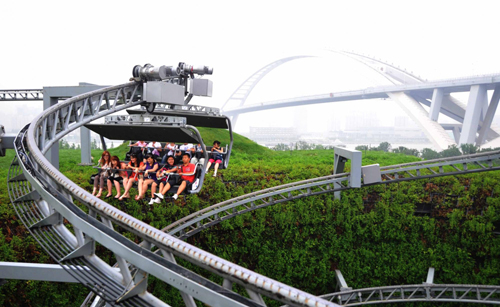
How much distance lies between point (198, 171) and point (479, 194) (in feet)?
42.8

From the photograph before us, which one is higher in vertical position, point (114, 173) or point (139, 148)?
point (139, 148)

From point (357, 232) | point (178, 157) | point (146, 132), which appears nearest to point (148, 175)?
point (146, 132)

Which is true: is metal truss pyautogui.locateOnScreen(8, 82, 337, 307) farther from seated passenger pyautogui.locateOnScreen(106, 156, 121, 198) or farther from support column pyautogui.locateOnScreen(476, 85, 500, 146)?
support column pyautogui.locateOnScreen(476, 85, 500, 146)

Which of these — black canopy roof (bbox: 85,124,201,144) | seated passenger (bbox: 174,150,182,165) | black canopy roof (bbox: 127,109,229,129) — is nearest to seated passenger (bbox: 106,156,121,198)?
black canopy roof (bbox: 85,124,201,144)

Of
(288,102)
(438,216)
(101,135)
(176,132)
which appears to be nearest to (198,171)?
(176,132)

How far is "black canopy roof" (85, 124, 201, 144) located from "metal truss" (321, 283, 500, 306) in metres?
8.67

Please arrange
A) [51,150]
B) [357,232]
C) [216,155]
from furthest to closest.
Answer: [357,232] → [51,150] → [216,155]

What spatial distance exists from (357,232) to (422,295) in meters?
3.29

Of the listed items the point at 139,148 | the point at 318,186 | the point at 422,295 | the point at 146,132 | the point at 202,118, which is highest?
the point at 202,118

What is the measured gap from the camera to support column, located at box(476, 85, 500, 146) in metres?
31.3

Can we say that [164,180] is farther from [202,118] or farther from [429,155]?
[429,155]

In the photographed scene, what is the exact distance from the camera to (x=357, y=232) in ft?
51.4

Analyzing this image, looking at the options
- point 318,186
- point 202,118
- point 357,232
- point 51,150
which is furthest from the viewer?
point 357,232

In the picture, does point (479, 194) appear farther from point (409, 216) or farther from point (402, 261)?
point (402, 261)
